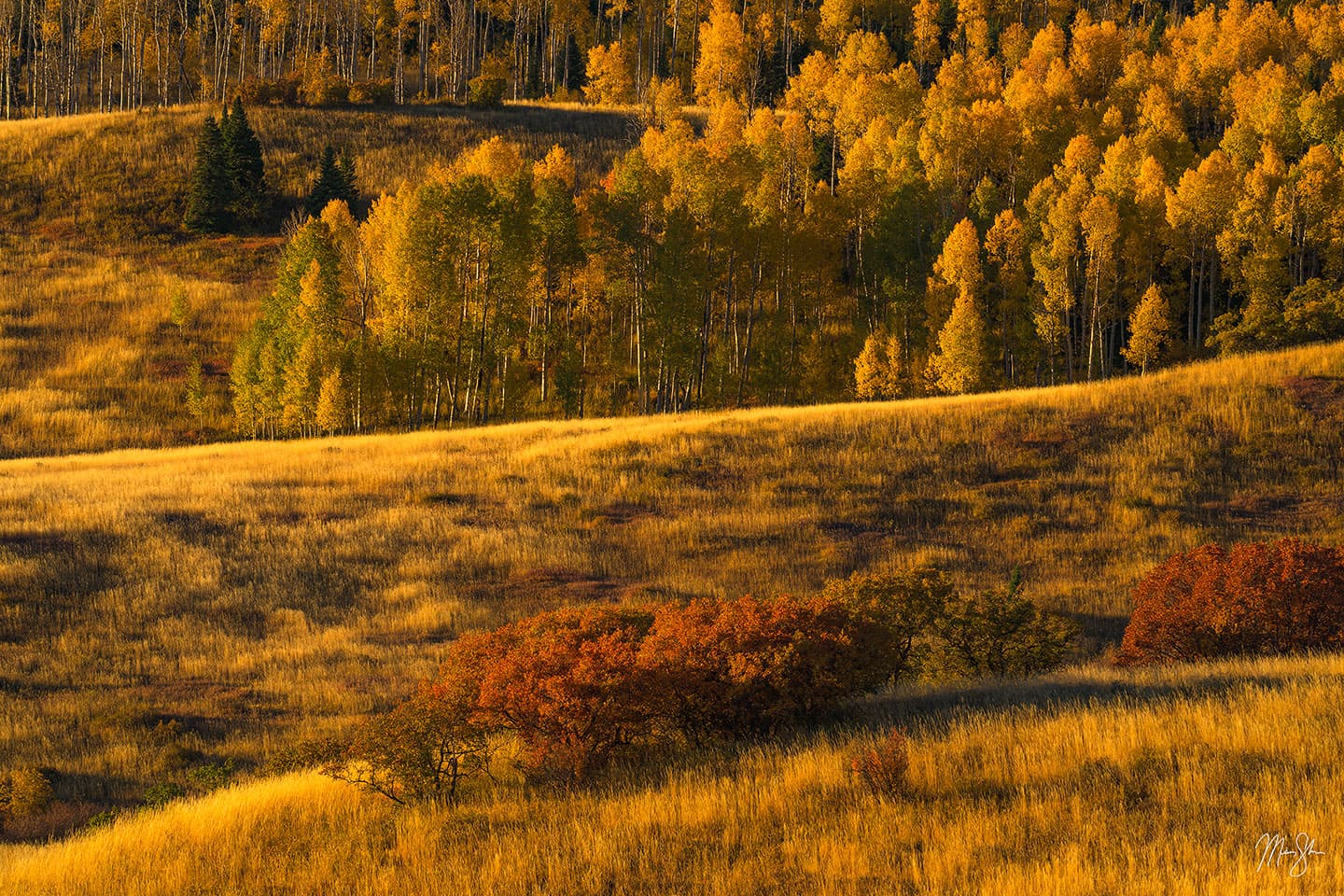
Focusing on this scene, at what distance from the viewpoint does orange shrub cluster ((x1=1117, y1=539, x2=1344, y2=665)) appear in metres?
19.0

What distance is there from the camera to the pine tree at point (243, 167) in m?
83.8

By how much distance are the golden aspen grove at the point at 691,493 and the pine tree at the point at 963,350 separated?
9.3 inches

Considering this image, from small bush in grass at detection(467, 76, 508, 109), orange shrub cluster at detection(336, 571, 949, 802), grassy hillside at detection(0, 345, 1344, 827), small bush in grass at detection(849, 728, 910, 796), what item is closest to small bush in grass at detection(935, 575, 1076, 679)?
grassy hillside at detection(0, 345, 1344, 827)

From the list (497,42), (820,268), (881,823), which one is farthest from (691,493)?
(497,42)

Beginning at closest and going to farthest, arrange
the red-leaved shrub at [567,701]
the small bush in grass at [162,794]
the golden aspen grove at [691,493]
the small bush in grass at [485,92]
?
the golden aspen grove at [691,493], the red-leaved shrub at [567,701], the small bush in grass at [162,794], the small bush in grass at [485,92]

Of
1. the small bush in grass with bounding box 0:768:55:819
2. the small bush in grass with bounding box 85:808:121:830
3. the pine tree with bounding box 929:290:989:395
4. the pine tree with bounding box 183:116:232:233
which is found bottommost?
the small bush in grass with bounding box 0:768:55:819

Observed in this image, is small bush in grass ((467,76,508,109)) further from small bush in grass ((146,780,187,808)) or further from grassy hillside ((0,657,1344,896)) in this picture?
grassy hillside ((0,657,1344,896))

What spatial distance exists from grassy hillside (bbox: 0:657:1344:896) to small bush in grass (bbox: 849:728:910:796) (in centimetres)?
16

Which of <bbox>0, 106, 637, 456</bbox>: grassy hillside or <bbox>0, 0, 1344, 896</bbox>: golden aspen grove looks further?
<bbox>0, 106, 637, 456</bbox>: grassy hillside

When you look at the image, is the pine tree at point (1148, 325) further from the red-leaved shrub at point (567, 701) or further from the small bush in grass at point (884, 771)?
the small bush in grass at point (884, 771)

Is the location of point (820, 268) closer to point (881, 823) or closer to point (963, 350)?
point (963, 350)

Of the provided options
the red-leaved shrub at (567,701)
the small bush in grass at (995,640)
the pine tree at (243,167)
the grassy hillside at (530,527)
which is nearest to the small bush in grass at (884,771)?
the red-leaved shrub at (567,701)

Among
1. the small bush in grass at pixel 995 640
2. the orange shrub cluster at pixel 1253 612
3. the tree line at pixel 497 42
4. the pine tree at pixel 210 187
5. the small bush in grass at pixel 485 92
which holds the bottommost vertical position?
the small bush in grass at pixel 995 640

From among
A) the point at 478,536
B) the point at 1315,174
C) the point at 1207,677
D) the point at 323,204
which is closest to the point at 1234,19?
the point at 1315,174
